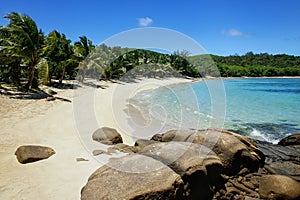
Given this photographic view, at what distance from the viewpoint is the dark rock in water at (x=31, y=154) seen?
4.88 meters

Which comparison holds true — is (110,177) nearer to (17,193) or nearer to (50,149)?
(17,193)

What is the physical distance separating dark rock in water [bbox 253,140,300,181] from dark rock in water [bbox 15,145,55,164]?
17.6ft

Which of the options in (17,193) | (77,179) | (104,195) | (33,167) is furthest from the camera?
(33,167)

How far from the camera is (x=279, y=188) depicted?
3.88m

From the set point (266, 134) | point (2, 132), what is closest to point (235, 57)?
point (266, 134)

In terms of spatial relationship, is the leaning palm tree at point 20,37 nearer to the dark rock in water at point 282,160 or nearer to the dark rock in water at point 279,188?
the dark rock in water at point 282,160

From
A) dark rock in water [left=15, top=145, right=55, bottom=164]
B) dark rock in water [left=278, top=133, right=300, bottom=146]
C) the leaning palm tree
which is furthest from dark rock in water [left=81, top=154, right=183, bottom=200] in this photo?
the leaning palm tree

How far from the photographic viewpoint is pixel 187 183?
140 inches

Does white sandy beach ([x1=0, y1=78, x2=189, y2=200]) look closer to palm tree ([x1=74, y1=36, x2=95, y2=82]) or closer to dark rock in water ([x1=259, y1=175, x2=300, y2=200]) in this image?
dark rock in water ([x1=259, y1=175, x2=300, y2=200])

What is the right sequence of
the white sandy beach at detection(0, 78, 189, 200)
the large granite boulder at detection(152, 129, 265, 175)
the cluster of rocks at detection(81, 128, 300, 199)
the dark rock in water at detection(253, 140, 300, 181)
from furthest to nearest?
the dark rock in water at detection(253, 140, 300, 181)
the large granite boulder at detection(152, 129, 265, 175)
the white sandy beach at detection(0, 78, 189, 200)
the cluster of rocks at detection(81, 128, 300, 199)

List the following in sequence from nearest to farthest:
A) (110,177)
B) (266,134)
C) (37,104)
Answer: (110,177)
(266,134)
(37,104)

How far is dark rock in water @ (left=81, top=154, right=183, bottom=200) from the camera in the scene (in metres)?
3.01

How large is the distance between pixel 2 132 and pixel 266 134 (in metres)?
9.93

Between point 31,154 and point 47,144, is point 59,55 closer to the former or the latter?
point 47,144
